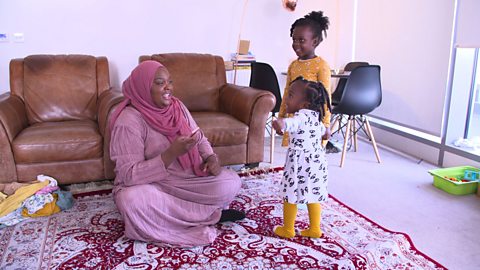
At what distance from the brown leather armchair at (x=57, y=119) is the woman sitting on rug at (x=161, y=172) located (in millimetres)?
651

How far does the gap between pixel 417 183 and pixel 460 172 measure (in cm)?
32

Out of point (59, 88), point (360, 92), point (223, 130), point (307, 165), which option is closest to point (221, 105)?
point (223, 130)

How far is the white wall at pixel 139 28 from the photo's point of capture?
319cm

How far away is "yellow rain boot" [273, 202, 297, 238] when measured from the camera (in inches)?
75.9

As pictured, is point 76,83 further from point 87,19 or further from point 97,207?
point 97,207

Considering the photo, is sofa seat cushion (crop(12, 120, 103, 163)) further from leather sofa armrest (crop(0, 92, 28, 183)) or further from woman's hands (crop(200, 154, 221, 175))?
woman's hands (crop(200, 154, 221, 175))

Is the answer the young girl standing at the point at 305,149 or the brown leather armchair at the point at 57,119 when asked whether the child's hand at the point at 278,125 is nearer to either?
the young girl standing at the point at 305,149

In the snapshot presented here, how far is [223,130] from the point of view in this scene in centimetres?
277

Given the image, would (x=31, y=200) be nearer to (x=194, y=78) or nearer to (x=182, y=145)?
(x=182, y=145)

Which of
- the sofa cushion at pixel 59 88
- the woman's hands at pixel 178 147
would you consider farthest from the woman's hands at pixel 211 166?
the sofa cushion at pixel 59 88

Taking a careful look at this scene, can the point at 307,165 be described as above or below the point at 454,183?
above

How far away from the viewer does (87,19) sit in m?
3.32

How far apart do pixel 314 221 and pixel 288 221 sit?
0.13 metres

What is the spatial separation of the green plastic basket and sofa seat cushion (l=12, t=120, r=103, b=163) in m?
2.35
